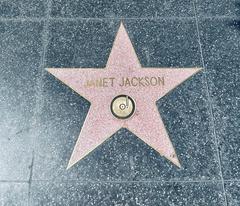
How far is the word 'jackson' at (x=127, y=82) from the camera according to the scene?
212cm

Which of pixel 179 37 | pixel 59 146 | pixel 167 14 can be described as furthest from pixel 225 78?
pixel 59 146

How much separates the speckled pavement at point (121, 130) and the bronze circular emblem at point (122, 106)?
0.36 feet

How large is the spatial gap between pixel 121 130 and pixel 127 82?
0.30 meters

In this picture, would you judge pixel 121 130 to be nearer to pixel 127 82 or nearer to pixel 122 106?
pixel 122 106

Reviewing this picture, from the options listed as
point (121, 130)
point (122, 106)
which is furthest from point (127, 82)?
point (121, 130)

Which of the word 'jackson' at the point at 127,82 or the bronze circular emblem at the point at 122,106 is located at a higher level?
the word 'jackson' at the point at 127,82

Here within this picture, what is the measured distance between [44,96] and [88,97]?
0.91ft

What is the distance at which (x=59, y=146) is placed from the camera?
78.8 inches

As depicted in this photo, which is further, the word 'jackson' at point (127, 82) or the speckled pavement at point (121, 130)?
the word 'jackson' at point (127, 82)

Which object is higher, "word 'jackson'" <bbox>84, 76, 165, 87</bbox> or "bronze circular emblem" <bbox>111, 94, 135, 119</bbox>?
"word 'jackson'" <bbox>84, 76, 165, 87</bbox>

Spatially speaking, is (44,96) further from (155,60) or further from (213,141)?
(213,141)

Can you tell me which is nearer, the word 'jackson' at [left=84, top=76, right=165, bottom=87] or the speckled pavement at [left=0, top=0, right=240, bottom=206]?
the speckled pavement at [left=0, top=0, right=240, bottom=206]

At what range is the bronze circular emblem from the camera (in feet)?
6.68

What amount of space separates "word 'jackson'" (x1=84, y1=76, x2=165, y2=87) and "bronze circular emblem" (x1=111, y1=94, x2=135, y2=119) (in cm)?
9
